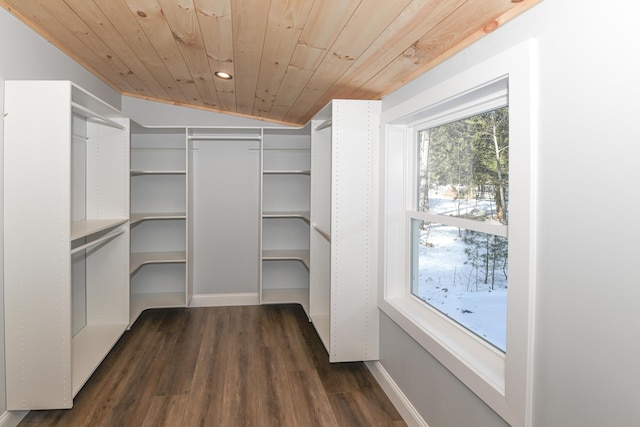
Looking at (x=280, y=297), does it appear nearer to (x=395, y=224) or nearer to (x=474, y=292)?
(x=395, y=224)

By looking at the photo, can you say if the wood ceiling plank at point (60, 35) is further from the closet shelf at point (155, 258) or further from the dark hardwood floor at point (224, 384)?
the dark hardwood floor at point (224, 384)

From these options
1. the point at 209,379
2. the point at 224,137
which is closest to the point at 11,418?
the point at 209,379

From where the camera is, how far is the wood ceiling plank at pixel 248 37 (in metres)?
1.84

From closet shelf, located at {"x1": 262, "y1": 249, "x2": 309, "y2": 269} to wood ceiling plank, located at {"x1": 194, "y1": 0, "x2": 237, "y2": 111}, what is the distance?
1871mm

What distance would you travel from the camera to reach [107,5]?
204 centimetres

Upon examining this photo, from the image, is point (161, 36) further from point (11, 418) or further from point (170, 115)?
point (170, 115)

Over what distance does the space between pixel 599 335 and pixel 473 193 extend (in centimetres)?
95

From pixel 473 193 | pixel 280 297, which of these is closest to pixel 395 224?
pixel 473 193

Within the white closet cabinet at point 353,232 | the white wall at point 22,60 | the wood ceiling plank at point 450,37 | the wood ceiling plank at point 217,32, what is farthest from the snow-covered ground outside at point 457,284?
the white wall at point 22,60

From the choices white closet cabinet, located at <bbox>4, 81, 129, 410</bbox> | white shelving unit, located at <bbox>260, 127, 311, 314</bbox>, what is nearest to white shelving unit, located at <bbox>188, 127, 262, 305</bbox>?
white shelving unit, located at <bbox>260, 127, 311, 314</bbox>

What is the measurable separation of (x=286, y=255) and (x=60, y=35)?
2.81 m

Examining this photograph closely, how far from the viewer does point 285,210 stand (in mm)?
4934

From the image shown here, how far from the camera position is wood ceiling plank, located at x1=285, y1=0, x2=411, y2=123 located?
1618mm

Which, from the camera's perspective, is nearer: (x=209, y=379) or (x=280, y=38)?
(x=280, y=38)
